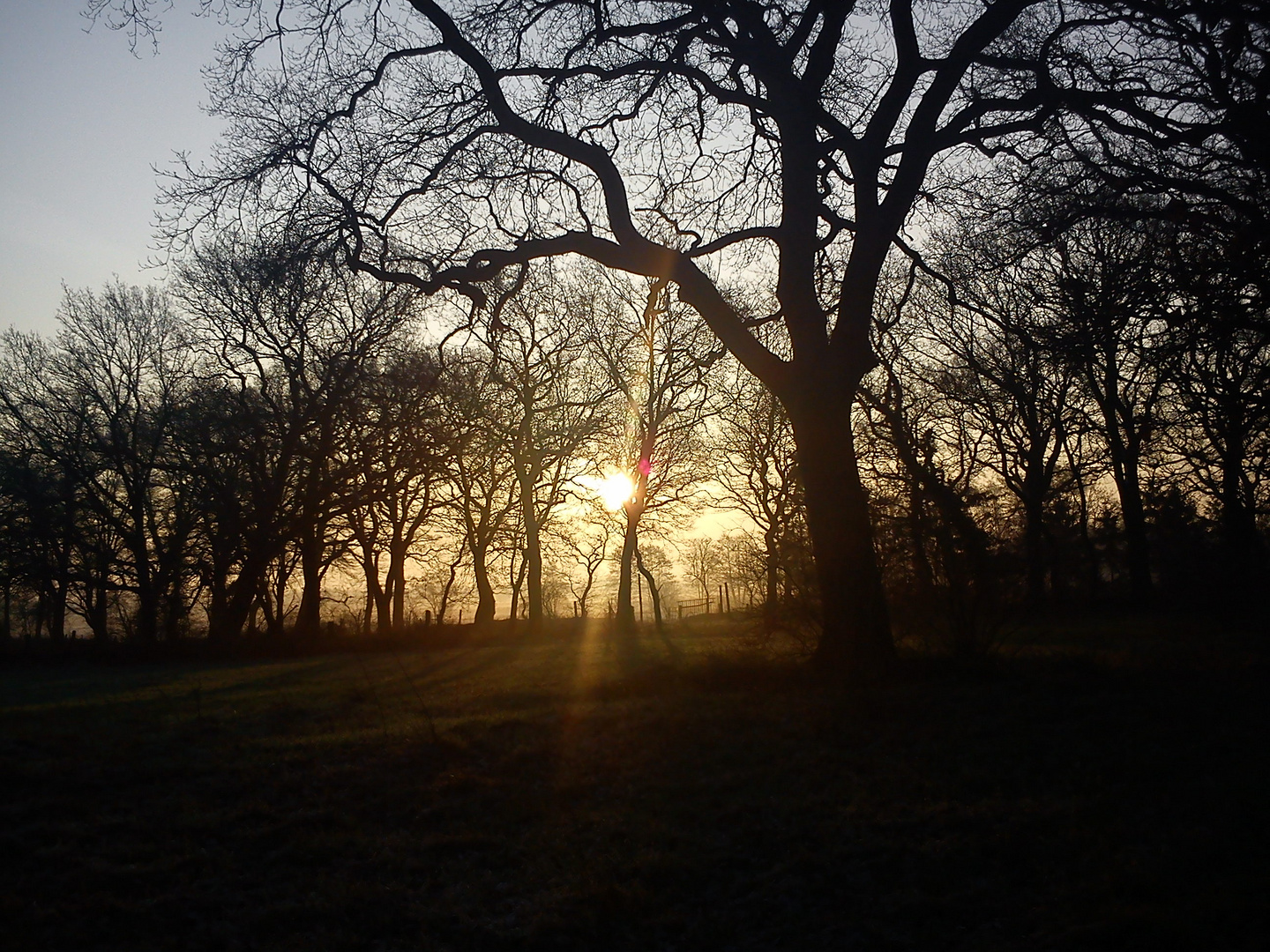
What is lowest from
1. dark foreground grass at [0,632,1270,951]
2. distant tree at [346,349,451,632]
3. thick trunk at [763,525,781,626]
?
dark foreground grass at [0,632,1270,951]

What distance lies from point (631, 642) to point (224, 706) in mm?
11091

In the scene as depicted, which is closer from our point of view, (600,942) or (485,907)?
(600,942)

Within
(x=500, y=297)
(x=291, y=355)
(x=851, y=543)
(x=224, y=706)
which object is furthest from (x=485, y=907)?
(x=291, y=355)

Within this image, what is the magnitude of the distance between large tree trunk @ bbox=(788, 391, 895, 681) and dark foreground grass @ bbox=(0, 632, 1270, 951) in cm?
61

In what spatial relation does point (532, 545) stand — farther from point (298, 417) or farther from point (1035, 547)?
point (1035, 547)

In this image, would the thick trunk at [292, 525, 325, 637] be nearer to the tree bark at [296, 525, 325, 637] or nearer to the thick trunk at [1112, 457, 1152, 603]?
the tree bark at [296, 525, 325, 637]

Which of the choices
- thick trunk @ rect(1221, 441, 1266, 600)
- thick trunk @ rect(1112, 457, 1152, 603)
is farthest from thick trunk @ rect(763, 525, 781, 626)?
thick trunk @ rect(1112, 457, 1152, 603)

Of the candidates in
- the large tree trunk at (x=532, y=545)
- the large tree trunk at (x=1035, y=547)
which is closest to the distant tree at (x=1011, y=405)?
the large tree trunk at (x=1035, y=547)

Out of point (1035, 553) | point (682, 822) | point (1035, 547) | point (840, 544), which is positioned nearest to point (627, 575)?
point (1035, 547)

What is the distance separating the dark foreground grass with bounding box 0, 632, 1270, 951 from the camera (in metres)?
4.35

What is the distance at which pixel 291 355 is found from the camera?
28859mm

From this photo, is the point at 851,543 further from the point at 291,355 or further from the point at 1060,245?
the point at 291,355

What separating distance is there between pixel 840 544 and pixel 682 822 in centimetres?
457

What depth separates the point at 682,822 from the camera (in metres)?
5.80
